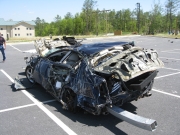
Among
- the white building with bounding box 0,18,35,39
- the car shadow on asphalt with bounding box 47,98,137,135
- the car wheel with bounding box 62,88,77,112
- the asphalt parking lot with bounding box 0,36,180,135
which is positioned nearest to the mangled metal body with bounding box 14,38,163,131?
the car wheel with bounding box 62,88,77,112

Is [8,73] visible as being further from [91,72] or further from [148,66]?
[148,66]

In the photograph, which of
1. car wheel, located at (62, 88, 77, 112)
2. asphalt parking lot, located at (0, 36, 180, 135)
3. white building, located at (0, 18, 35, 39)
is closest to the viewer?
asphalt parking lot, located at (0, 36, 180, 135)

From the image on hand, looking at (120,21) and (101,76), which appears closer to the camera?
(101,76)

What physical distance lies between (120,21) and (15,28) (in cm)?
4219

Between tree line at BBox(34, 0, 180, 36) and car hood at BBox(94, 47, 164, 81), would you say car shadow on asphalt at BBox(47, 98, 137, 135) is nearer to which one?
car hood at BBox(94, 47, 164, 81)

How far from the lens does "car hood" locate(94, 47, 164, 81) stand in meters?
3.95

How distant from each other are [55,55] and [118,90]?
2.62 metres

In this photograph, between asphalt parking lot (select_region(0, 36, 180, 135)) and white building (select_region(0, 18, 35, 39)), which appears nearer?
asphalt parking lot (select_region(0, 36, 180, 135))

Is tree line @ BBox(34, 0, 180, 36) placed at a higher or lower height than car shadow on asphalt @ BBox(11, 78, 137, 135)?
higher

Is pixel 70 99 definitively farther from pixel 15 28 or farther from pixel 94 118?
pixel 15 28

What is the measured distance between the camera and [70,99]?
468 centimetres

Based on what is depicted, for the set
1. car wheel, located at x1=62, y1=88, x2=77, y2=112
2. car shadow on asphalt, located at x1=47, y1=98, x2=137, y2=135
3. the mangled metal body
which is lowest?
car shadow on asphalt, located at x1=47, y1=98, x2=137, y2=135

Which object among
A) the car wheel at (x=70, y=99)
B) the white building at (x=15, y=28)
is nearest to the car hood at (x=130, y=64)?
the car wheel at (x=70, y=99)

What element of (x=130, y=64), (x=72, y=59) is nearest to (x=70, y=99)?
(x=72, y=59)
